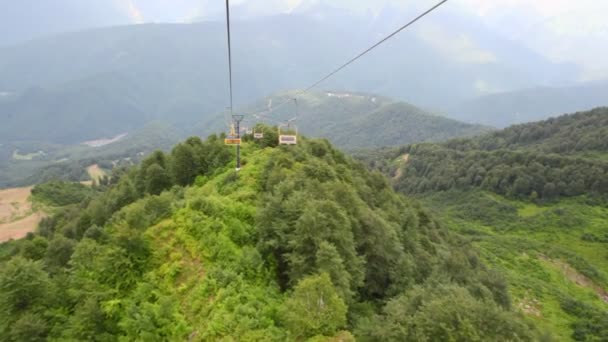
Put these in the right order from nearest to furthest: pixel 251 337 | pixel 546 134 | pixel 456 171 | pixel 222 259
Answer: pixel 251 337, pixel 222 259, pixel 456 171, pixel 546 134

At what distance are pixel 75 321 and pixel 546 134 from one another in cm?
23414

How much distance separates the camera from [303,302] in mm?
16625

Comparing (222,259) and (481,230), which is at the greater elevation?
(222,259)

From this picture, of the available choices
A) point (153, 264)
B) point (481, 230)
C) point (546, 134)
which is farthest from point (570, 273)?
point (546, 134)

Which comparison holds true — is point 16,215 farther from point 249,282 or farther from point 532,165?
point 532,165

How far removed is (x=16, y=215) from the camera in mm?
118688

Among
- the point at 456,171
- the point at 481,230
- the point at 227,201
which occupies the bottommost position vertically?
the point at 481,230

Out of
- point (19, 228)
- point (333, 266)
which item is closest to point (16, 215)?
point (19, 228)

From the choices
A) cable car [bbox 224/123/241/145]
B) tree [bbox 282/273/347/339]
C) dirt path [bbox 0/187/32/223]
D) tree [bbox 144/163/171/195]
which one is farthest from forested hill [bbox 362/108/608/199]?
dirt path [bbox 0/187/32/223]

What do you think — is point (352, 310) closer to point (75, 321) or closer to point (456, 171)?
point (75, 321)

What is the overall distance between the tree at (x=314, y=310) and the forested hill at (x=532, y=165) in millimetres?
138894

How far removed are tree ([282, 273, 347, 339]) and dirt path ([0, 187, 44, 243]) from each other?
116 metres

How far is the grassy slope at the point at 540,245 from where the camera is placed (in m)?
53.3

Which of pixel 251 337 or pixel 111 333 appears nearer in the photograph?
pixel 251 337
